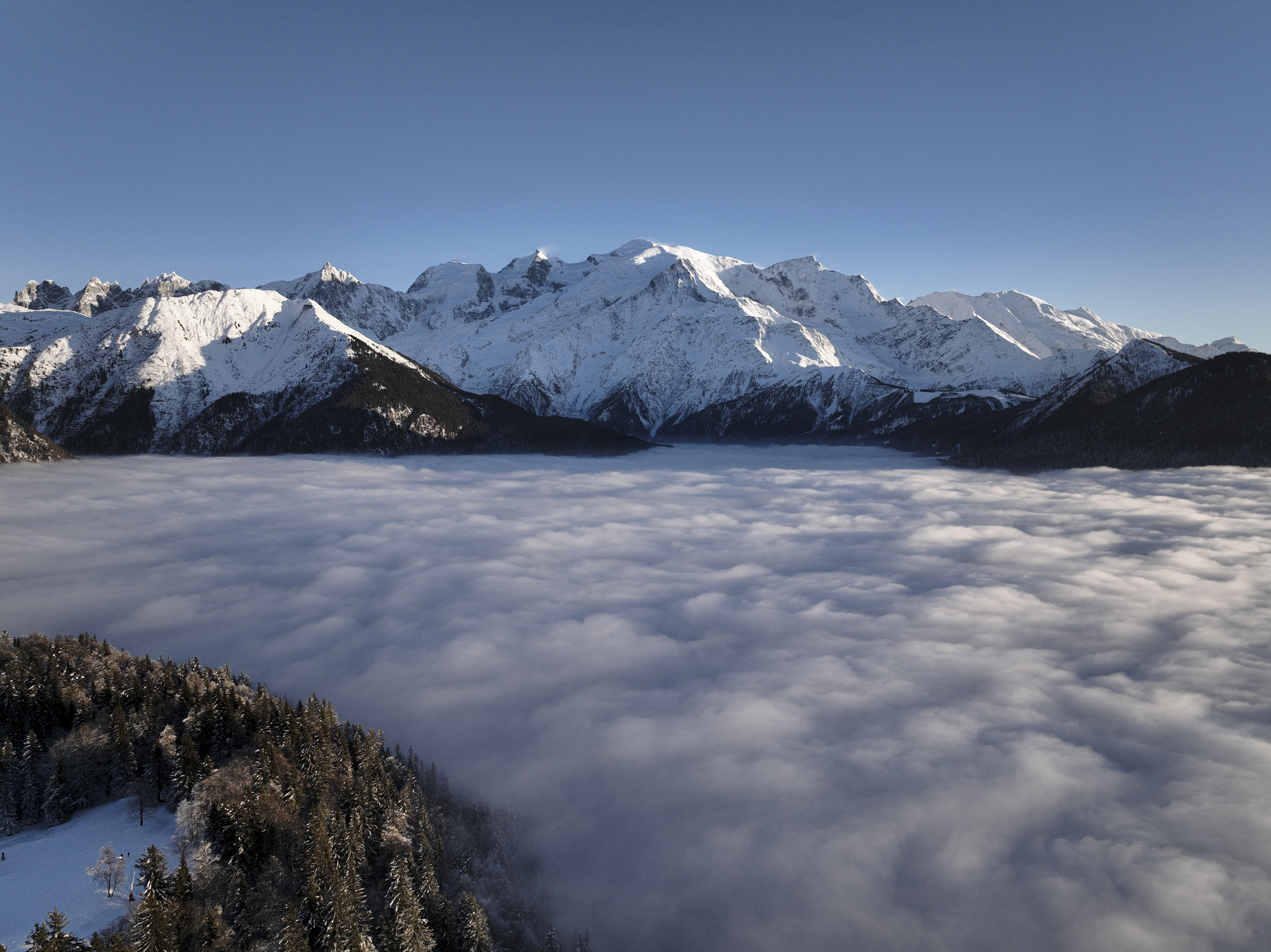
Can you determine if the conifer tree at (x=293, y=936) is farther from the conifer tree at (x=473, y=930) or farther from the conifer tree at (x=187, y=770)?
the conifer tree at (x=187, y=770)

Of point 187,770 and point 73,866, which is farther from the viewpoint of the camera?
point 187,770

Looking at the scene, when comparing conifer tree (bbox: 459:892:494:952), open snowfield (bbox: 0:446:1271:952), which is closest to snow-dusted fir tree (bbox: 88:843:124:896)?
conifer tree (bbox: 459:892:494:952)


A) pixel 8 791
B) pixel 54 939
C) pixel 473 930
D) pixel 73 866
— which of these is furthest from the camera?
pixel 8 791

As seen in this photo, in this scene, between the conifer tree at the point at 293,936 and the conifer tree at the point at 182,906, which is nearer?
the conifer tree at the point at 293,936

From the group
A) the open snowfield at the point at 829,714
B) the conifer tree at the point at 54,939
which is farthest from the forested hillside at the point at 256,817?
the open snowfield at the point at 829,714

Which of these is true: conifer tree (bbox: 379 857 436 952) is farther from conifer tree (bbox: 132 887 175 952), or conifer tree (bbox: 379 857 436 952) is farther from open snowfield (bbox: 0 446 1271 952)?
open snowfield (bbox: 0 446 1271 952)

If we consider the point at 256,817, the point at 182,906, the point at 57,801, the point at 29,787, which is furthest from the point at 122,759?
the point at 182,906

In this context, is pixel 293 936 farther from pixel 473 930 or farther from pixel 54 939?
pixel 473 930
